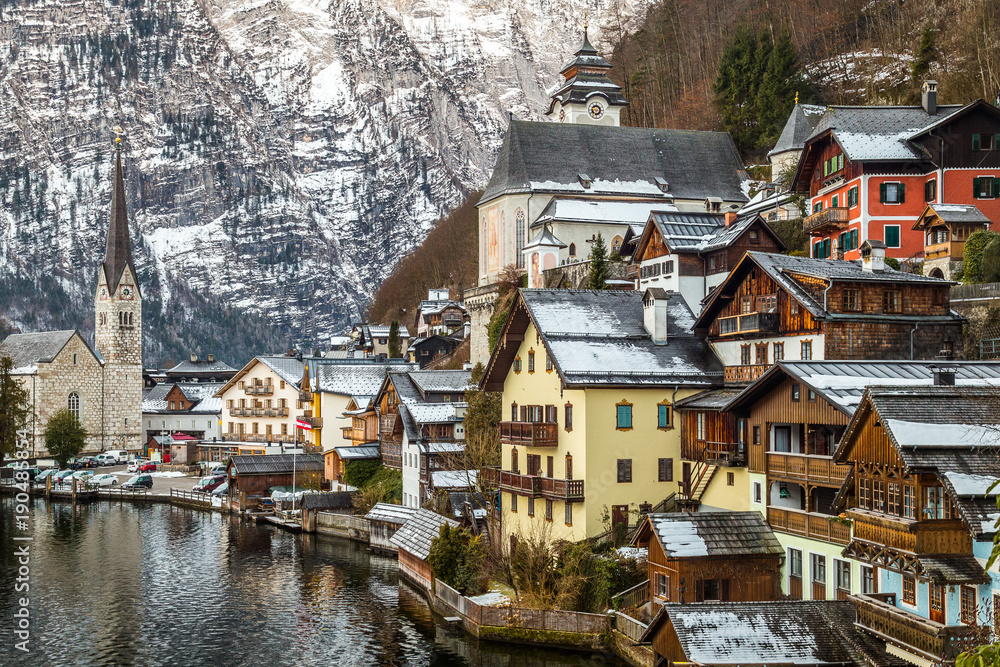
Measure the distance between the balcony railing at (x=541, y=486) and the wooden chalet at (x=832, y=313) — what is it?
6.88m

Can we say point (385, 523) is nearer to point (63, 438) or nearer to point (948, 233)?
point (948, 233)

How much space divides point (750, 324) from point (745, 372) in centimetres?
174

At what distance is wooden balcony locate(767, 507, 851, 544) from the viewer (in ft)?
92.5

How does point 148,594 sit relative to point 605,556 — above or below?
below

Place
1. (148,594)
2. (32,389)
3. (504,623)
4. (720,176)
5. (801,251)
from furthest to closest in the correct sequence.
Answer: (32,389), (720,176), (801,251), (148,594), (504,623)

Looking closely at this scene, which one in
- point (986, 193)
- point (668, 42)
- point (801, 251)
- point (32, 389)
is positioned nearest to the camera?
point (986, 193)

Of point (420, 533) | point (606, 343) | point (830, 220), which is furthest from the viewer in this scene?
point (830, 220)

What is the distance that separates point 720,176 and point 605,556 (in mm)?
58434

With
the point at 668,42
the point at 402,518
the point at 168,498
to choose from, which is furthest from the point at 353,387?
the point at 668,42

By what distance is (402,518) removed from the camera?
50.5 metres

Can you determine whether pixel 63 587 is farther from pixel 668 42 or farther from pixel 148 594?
pixel 668 42

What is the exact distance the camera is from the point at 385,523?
169ft

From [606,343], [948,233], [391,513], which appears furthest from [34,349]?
[948,233]

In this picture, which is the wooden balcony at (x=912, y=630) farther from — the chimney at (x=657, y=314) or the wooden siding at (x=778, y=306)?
the chimney at (x=657, y=314)
